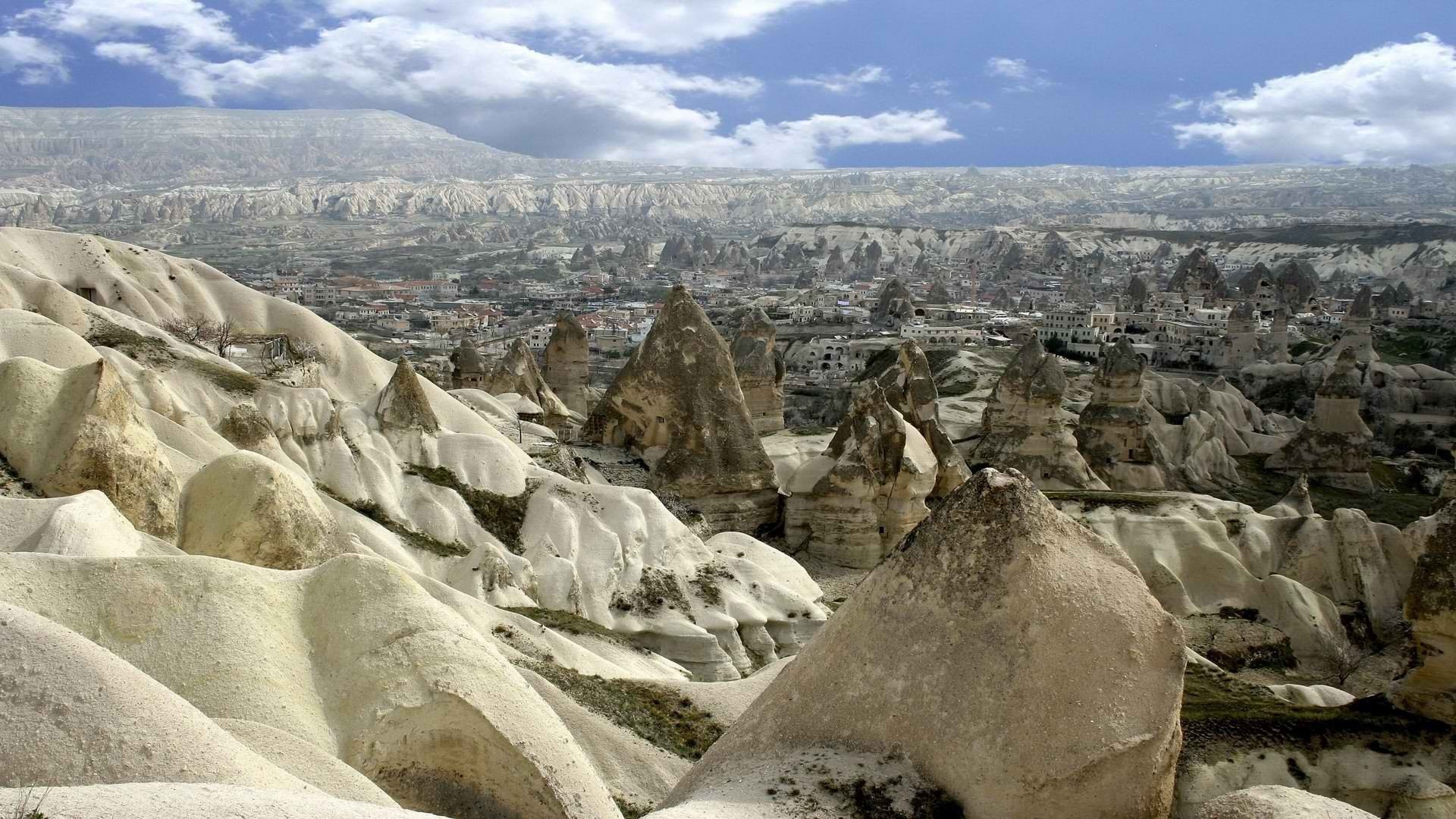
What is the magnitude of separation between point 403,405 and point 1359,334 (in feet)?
167

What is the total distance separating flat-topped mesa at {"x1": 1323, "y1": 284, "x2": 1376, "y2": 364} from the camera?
54906mm

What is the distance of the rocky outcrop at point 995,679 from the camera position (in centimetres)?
725

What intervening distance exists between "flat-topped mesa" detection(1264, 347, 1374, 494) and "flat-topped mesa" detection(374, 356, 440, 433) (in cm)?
3059

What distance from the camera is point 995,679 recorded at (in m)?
7.39

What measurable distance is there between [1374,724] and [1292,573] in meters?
11.0

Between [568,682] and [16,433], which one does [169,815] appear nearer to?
[568,682]

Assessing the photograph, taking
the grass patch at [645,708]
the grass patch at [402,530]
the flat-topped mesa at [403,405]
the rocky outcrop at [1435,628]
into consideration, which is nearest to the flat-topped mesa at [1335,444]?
the rocky outcrop at [1435,628]

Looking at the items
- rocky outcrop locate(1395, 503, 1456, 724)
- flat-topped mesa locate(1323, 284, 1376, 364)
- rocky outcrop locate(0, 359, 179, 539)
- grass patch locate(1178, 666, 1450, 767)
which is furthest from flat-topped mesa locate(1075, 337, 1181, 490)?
rocky outcrop locate(0, 359, 179, 539)

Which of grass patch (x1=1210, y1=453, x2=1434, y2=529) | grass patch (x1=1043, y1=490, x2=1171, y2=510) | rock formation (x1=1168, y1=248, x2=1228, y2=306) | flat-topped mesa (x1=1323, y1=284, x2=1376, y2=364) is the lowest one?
grass patch (x1=1210, y1=453, x2=1434, y2=529)

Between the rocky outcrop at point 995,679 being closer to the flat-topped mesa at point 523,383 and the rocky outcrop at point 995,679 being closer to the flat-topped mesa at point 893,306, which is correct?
the flat-topped mesa at point 523,383

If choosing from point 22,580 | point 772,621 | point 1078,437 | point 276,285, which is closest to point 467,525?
point 772,621

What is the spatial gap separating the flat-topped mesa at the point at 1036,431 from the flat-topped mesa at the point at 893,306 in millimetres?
48917

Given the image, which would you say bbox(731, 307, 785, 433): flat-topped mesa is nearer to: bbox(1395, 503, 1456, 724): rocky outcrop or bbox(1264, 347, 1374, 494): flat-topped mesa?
bbox(1264, 347, 1374, 494): flat-topped mesa

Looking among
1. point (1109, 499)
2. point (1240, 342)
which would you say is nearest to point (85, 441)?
point (1109, 499)
